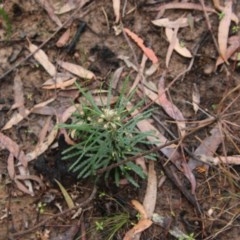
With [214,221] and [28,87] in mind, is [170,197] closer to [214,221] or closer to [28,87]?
[214,221]

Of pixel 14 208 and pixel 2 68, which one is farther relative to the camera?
pixel 2 68

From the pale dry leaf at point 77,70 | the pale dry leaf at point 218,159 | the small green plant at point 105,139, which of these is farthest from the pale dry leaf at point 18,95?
the pale dry leaf at point 218,159

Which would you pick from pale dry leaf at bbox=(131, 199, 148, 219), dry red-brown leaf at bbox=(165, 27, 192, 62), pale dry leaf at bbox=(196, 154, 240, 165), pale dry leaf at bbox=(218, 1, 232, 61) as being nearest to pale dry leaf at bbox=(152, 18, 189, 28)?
dry red-brown leaf at bbox=(165, 27, 192, 62)

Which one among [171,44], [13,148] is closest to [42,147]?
[13,148]

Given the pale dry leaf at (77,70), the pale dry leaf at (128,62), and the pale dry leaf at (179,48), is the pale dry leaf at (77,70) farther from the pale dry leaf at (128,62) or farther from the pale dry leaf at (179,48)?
the pale dry leaf at (179,48)

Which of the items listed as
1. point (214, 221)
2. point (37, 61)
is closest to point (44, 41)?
point (37, 61)

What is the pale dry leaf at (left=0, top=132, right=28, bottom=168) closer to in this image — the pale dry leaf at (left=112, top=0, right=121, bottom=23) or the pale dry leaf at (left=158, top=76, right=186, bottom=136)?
the pale dry leaf at (left=158, top=76, right=186, bottom=136)

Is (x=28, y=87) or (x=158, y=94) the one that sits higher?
(x=28, y=87)
